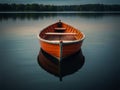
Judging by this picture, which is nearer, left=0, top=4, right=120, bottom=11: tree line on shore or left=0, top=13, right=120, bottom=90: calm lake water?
left=0, top=13, right=120, bottom=90: calm lake water

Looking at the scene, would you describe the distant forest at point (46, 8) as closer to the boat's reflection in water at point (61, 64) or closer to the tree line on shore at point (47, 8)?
the tree line on shore at point (47, 8)

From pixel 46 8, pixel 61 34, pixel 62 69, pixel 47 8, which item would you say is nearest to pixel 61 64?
pixel 62 69

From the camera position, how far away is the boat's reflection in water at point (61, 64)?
16.2m

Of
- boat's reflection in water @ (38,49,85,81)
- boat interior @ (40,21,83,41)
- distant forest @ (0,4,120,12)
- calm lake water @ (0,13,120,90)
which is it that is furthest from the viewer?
distant forest @ (0,4,120,12)

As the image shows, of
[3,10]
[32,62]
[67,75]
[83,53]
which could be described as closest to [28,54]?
[32,62]

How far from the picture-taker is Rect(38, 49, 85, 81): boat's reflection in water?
16.2 metres

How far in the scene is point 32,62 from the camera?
18.6 metres

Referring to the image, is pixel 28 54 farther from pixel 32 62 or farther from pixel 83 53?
pixel 83 53

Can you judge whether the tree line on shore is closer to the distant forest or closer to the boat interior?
the distant forest

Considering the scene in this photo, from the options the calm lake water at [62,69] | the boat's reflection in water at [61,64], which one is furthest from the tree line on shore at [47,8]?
the boat's reflection in water at [61,64]

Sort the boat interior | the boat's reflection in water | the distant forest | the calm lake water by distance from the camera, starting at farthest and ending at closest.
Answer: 1. the distant forest
2. the boat interior
3. the boat's reflection in water
4. the calm lake water

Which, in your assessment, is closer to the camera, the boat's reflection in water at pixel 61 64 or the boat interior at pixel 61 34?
the boat's reflection in water at pixel 61 64

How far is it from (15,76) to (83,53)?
722 centimetres

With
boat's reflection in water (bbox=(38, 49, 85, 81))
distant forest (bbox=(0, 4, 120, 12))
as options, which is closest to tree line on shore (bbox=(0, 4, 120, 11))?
distant forest (bbox=(0, 4, 120, 12))
